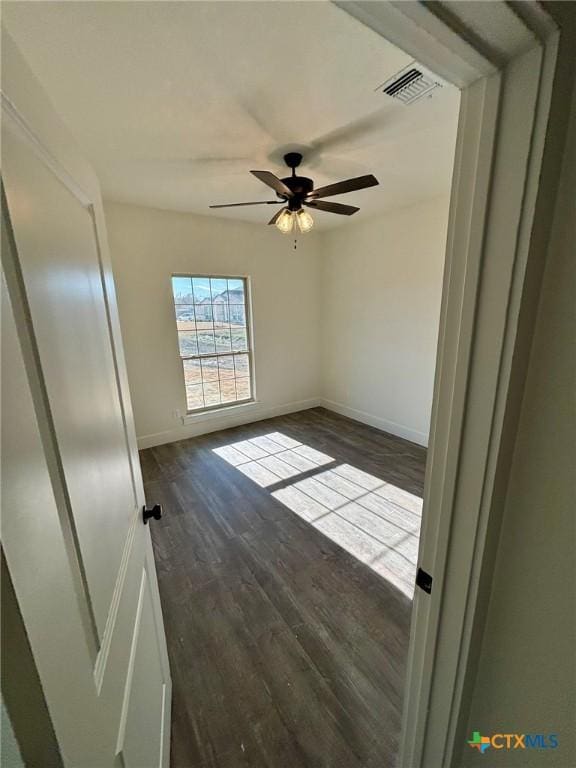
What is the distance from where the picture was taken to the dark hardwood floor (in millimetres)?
1209

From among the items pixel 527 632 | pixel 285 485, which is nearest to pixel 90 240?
pixel 527 632

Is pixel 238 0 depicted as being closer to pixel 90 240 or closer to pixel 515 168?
pixel 90 240

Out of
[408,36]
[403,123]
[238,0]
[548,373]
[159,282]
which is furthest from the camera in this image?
[159,282]

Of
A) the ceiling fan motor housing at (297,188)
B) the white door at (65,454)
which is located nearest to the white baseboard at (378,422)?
the ceiling fan motor housing at (297,188)

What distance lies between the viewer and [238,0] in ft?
3.65

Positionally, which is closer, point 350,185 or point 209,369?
point 350,185

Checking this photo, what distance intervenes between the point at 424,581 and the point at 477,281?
2.42 ft

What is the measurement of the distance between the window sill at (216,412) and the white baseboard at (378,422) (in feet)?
4.00

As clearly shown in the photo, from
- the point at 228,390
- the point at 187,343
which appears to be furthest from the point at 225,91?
the point at 228,390

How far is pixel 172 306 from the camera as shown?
3.65 metres

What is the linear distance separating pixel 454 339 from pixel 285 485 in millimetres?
2531

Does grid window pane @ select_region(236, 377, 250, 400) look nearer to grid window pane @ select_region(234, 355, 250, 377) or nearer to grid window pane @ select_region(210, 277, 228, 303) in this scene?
grid window pane @ select_region(234, 355, 250, 377)

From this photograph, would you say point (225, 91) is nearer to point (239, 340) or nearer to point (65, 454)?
point (65, 454)

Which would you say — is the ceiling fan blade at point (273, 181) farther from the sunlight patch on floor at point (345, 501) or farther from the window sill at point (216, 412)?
the window sill at point (216, 412)
